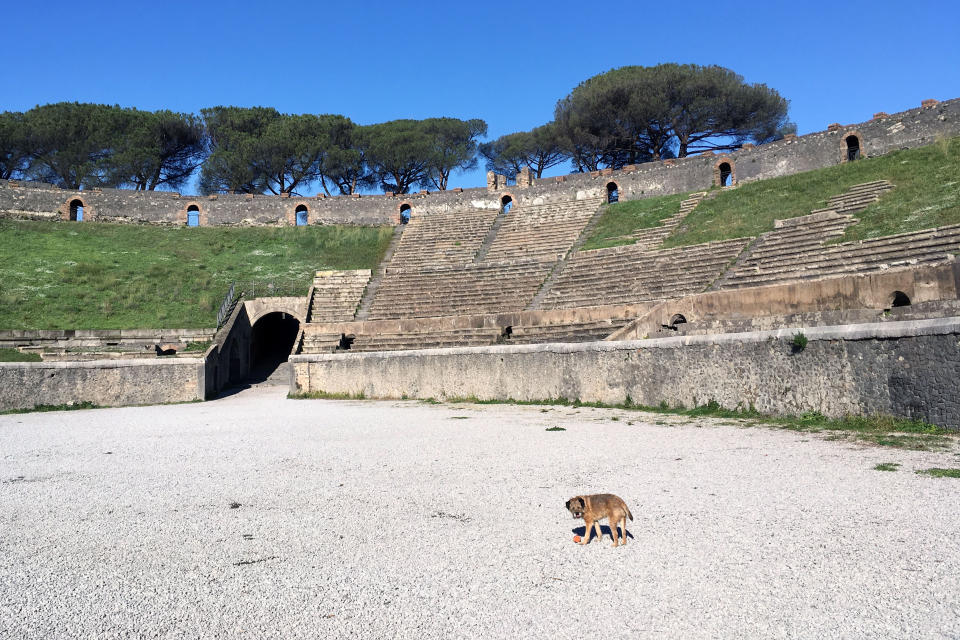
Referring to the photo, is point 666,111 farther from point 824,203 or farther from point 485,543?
point 485,543

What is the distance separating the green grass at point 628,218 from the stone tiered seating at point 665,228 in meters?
0.32

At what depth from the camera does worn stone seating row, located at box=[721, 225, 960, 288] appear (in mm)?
14031

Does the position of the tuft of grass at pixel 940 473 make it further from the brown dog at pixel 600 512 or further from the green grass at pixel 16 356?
the green grass at pixel 16 356

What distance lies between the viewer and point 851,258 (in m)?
15.6

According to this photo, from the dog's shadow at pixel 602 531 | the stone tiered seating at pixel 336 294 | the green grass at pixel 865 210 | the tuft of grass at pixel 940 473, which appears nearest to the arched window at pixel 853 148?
the green grass at pixel 865 210

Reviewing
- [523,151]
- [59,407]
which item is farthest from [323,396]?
[523,151]

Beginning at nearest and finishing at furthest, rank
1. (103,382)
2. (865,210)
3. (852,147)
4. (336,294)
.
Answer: (103,382)
(865,210)
(336,294)
(852,147)

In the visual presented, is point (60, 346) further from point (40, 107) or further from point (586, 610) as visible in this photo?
point (40, 107)

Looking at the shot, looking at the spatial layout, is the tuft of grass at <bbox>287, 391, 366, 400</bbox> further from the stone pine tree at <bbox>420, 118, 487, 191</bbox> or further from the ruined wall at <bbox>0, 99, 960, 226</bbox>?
the stone pine tree at <bbox>420, 118, 487, 191</bbox>

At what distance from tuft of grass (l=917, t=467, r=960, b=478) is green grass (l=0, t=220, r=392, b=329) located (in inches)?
817

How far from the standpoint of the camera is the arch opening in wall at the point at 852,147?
88.5 ft

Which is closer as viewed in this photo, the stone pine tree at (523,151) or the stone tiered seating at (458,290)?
the stone tiered seating at (458,290)

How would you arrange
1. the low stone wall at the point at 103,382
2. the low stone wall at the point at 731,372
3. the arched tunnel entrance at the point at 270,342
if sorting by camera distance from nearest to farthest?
1. the low stone wall at the point at 731,372
2. the low stone wall at the point at 103,382
3. the arched tunnel entrance at the point at 270,342

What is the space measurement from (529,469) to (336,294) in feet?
66.8
